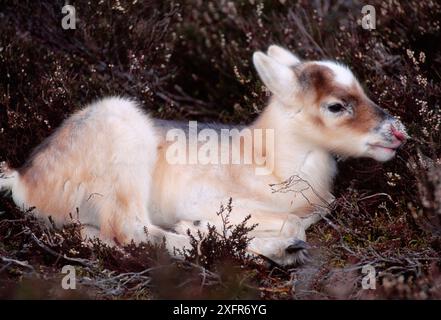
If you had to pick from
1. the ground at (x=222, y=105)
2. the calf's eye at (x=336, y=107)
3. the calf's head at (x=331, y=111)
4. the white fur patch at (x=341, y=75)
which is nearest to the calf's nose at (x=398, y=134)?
the calf's head at (x=331, y=111)

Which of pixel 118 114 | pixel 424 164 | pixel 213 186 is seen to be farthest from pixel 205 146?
pixel 424 164

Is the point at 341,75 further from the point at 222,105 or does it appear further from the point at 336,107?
the point at 222,105

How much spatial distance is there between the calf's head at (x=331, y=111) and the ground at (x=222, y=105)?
36cm

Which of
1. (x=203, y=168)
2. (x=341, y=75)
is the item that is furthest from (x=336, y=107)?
(x=203, y=168)

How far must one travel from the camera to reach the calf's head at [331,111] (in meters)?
6.04

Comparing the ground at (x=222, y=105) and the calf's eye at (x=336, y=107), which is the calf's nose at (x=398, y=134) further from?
the calf's eye at (x=336, y=107)

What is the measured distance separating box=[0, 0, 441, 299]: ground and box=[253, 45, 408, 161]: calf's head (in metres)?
0.36

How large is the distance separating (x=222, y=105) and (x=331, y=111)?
110 inches

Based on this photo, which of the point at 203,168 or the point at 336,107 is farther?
the point at 203,168

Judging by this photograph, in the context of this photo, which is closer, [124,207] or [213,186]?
[124,207]

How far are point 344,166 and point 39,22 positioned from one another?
13.1ft

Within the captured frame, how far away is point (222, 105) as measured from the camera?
28.9 feet

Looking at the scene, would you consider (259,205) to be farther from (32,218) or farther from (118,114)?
(32,218)

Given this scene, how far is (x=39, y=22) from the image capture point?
8367 millimetres
